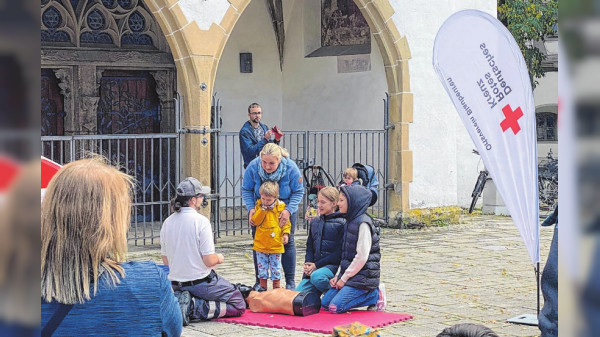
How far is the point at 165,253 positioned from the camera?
6.72 metres


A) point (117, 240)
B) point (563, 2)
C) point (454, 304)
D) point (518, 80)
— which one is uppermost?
point (518, 80)

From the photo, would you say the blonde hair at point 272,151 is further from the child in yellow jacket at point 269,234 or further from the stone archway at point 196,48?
the stone archway at point 196,48

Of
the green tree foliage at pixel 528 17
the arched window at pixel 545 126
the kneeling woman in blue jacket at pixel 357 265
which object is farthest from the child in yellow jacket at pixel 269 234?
the arched window at pixel 545 126

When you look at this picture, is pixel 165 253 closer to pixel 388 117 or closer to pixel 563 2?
pixel 563 2

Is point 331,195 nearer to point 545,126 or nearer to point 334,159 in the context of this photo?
point 334,159

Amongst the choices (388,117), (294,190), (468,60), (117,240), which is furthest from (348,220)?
(388,117)

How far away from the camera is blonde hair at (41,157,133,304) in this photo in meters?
2.37

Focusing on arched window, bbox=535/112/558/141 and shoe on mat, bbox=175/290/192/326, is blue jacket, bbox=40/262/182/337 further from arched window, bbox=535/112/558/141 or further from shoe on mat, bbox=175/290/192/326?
arched window, bbox=535/112/558/141

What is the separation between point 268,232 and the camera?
7770mm

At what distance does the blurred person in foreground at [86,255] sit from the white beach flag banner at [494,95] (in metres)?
3.79

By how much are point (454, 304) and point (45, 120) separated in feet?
25.3

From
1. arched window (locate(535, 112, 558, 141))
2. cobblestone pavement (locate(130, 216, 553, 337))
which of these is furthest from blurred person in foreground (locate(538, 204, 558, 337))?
arched window (locate(535, 112, 558, 141))

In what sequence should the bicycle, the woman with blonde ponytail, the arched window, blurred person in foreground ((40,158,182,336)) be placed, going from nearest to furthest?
blurred person in foreground ((40,158,182,336)), the woman with blonde ponytail, the bicycle, the arched window

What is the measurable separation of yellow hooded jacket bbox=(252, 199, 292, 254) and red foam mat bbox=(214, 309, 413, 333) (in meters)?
0.76
